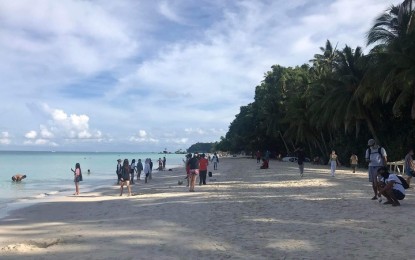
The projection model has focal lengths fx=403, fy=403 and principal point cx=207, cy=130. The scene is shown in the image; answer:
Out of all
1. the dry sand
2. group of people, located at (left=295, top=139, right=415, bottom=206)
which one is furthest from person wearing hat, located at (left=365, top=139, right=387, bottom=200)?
the dry sand

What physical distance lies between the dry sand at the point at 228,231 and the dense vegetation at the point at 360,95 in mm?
14847

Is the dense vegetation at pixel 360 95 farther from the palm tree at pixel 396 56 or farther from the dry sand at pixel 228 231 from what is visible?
the dry sand at pixel 228 231

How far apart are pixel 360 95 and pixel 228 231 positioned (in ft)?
88.6

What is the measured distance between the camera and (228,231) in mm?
8078

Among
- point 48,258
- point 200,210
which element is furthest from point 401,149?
point 48,258

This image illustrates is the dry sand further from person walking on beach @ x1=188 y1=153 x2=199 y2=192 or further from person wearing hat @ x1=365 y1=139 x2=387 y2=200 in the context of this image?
person walking on beach @ x1=188 y1=153 x2=199 y2=192

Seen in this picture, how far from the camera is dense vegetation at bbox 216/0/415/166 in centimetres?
2548

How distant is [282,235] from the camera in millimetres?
7535

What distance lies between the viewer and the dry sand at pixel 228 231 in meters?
6.50

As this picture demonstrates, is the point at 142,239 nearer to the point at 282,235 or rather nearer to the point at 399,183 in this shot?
the point at 282,235

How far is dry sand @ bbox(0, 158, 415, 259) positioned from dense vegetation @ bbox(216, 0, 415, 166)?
585 inches

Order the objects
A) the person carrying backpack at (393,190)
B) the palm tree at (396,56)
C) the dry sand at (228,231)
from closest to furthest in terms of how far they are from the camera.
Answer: the dry sand at (228,231) < the person carrying backpack at (393,190) < the palm tree at (396,56)

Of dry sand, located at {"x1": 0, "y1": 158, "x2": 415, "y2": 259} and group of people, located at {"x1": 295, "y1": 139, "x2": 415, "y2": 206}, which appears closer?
dry sand, located at {"x1": 0, "y1": 158, "x2": 415, "y2": 259}

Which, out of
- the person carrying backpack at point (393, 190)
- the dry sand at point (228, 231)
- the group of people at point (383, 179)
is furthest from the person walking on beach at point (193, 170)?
the person carrying backpack at point (393, 190)
